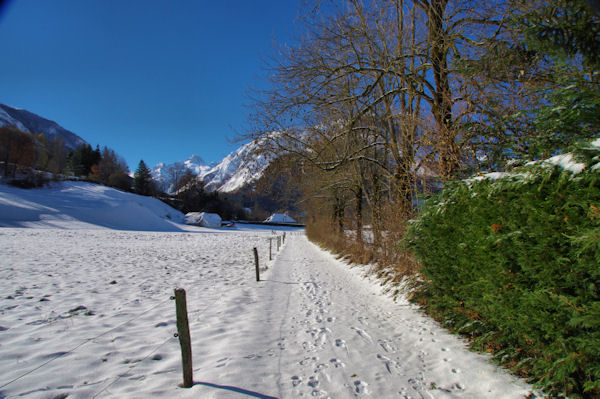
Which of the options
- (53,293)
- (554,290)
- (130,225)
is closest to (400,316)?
(554,290)

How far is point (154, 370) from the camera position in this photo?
324 centimetres

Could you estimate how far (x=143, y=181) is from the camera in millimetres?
82062

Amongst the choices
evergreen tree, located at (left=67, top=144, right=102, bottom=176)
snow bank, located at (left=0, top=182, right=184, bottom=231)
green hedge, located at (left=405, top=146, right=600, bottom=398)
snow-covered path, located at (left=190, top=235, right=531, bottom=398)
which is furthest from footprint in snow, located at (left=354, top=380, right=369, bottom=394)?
evergreen tree, located at (left=67, top=144, right=102, bottom=176)

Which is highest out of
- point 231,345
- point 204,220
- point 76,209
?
point 76,209

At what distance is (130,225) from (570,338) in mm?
51167

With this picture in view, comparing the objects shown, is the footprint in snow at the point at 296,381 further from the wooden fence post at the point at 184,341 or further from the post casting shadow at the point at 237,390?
the wooden fence post at the point at 184,341

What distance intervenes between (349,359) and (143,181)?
9214cm

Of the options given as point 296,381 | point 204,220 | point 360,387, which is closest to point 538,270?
point 360,387

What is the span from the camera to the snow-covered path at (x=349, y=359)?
2.81m

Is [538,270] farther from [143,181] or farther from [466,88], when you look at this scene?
[143,181]

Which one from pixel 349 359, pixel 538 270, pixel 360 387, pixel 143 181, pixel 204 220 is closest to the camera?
pixel 538 270

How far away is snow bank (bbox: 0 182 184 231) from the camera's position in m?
34.2

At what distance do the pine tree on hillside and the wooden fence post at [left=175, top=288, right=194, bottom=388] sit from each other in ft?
282

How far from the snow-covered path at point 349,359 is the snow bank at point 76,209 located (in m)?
40.5
